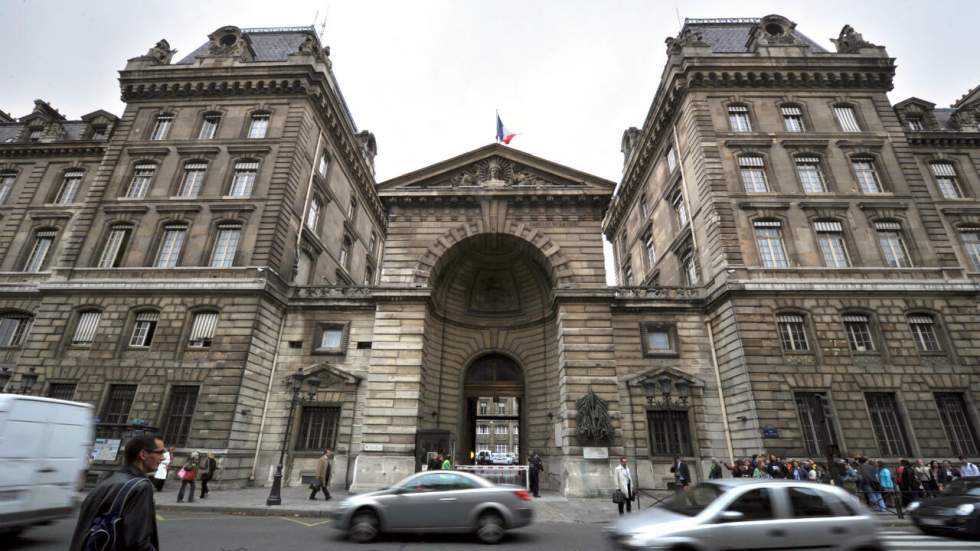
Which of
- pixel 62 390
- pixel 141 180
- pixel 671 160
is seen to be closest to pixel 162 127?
pixel 141 180

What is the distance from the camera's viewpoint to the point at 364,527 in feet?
32.0

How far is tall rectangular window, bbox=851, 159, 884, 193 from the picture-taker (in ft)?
76.5

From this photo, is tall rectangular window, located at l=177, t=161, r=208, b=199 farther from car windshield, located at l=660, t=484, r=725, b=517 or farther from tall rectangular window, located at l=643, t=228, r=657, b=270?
tall rectangular window, located at l=643, t=228, r=657, b=270

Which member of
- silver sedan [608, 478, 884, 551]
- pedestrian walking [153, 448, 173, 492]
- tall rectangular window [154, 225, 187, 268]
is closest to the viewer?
silver sedan [608, 478, 884, 551]

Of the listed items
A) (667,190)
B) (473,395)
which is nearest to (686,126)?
(667,190)

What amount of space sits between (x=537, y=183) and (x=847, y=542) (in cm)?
2013

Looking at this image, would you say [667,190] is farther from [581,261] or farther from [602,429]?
[602,429]

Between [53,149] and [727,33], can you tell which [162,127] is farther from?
[727,33]

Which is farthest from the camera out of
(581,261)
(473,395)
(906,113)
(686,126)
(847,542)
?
(906,113)

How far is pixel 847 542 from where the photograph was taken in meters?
6.69

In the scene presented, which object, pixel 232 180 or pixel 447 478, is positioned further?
pixel 232 180

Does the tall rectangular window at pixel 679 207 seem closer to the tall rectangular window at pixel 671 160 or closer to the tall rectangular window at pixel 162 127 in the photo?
the tall rectangular window at pixel 671 160

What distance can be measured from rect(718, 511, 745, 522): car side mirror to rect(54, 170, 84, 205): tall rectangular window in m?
36.9

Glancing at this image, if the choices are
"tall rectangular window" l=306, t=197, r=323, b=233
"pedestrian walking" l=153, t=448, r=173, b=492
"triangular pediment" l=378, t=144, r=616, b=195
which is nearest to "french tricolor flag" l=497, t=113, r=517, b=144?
"triangular pediment" l=378, t=144, r=616, b=195
